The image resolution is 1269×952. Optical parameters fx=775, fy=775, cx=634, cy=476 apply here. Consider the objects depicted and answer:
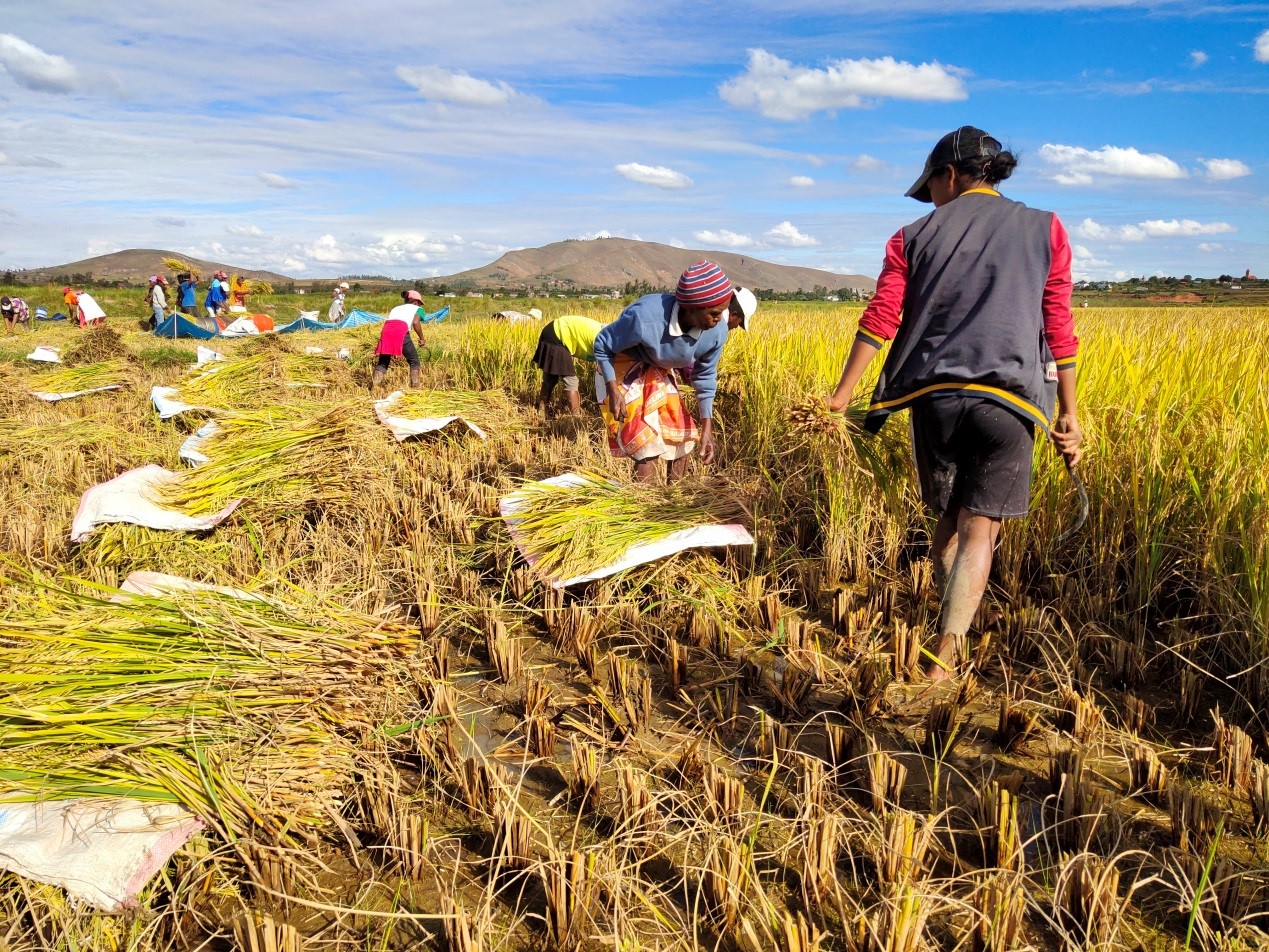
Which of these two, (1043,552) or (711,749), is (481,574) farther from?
(1043,552)

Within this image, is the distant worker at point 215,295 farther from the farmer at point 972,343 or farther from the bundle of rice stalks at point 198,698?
the farmer at point 972,343

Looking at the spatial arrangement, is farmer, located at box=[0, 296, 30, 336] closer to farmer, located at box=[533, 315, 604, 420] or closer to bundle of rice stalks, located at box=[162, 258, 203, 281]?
bundle of rice stalks, located at box=[162, 258, 203, 281]

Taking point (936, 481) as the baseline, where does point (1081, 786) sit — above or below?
below

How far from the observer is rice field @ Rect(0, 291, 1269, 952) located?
143 centimetres

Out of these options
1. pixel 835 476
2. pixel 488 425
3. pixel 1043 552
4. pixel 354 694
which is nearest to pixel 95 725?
pixel 354 694

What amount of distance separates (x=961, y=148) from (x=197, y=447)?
3693 mm

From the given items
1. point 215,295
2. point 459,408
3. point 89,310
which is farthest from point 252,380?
point 89,310

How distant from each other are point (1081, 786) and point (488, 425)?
4.02 m

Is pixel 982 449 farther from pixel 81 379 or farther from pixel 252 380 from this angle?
pixel 81 379

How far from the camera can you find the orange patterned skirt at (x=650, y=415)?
3543 mm

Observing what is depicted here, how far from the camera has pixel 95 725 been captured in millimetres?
1673

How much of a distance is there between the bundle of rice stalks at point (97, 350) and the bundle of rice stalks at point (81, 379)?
148 centimetres

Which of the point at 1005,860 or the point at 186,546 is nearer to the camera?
the point at 1005,860

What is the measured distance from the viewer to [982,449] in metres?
2.09
